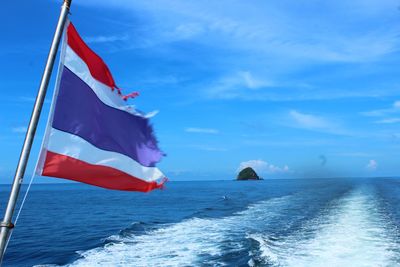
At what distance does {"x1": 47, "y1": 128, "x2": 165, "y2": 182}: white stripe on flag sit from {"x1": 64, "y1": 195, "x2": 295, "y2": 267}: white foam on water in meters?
14.4

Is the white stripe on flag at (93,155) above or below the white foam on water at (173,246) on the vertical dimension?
above

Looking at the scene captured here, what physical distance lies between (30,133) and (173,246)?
69.1 ft

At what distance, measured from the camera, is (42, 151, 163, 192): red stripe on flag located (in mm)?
5479

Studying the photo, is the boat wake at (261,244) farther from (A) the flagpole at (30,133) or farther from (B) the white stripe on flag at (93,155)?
(A) the flagpole at (30,133)

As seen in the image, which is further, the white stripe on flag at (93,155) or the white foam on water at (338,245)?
the white foam on water at (338,245)

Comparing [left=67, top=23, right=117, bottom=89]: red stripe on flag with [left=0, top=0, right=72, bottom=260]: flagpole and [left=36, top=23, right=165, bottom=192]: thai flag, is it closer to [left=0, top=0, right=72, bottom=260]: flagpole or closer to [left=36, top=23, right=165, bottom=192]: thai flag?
[left=36, top=23, right=165, bottom=192]: thai flag

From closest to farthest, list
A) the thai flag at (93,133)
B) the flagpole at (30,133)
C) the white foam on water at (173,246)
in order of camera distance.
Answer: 1. the flagpole at (30,133)
2. the thai flag at (93,133)
3. the white foam on water at (173,246)

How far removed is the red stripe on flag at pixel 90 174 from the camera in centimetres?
548

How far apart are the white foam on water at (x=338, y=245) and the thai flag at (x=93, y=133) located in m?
14.4

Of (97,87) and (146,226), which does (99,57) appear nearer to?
(97,87)

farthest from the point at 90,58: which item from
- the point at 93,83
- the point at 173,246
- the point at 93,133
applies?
the point at 173,246

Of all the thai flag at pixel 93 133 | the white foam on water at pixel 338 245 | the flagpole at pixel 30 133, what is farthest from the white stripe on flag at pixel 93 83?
the white foam on water at pixel 338 245

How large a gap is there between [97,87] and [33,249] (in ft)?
79.3

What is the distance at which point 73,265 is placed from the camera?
21.0 metres
